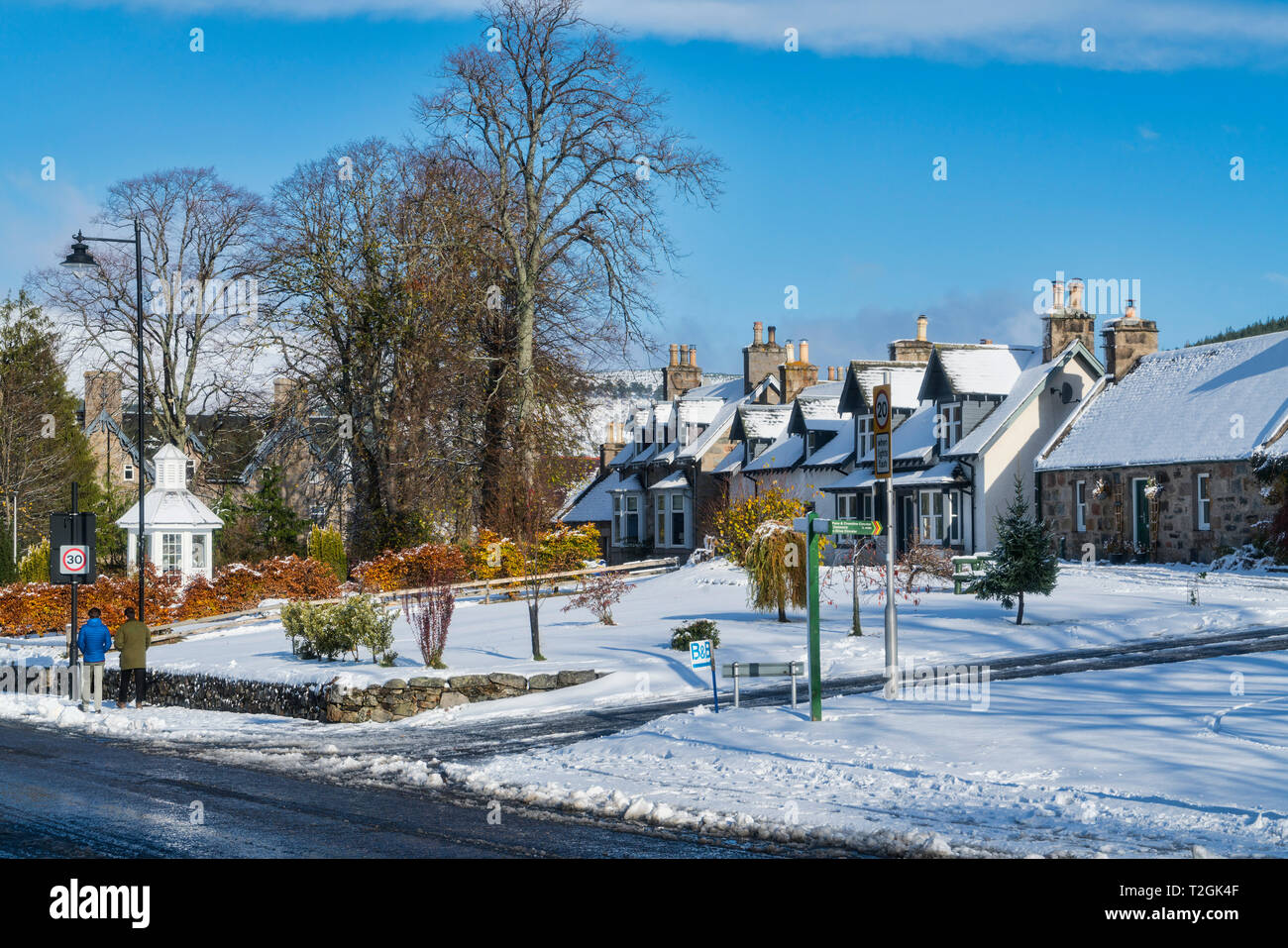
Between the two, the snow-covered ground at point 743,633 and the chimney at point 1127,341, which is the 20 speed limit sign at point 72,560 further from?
the chimney at point 1127,341

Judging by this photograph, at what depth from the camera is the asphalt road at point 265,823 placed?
9963 mm

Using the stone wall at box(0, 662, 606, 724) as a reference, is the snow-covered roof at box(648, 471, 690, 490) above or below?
above

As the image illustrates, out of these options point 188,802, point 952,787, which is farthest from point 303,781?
point 952,787

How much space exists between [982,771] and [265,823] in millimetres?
6522

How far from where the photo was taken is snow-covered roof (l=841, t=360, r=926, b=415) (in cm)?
4688

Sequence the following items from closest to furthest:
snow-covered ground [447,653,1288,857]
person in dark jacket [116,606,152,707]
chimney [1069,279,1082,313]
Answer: snow-covered ground [447,653,1288,857]
person in dark jacket [116,606,152,707]
chimney [1069,279,1082,313]

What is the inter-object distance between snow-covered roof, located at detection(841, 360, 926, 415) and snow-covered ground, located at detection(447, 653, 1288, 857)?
30.2 m

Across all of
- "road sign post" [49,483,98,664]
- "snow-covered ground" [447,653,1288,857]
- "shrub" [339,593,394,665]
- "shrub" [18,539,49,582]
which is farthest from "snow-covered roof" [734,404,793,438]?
"snow-covered ground" [447,653,1288,857]

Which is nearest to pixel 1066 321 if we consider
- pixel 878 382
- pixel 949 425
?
pixel 949 425

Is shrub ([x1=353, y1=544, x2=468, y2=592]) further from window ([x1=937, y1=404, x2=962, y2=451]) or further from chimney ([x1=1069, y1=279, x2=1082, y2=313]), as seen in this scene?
chimney ([x1=1069, y1=279, x2=1082, y2=313])
